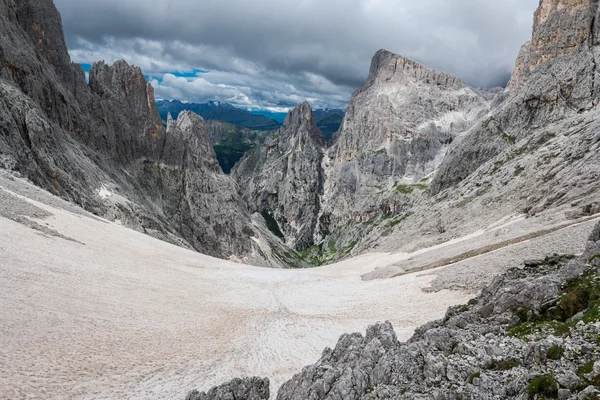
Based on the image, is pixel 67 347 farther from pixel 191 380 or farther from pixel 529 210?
pixel 529 210

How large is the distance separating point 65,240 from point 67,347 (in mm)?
23938

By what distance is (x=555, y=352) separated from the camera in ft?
33.7

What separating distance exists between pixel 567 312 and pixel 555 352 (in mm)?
3736

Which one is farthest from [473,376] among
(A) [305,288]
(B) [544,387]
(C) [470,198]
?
(C) [470,198]

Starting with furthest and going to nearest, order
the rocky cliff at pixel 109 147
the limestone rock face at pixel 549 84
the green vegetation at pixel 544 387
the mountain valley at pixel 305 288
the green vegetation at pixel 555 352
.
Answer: the limestone rock face at pixel 549 84, the rocky cliff at pixel 109 147, the mountain valley at pixel 305 288, the green vegetation at pixel 555 352, the green vegetation at pixel 544 387

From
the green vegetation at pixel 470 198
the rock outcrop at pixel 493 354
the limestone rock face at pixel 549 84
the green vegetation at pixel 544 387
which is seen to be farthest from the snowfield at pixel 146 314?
the limestone rock face at pixel 549 84

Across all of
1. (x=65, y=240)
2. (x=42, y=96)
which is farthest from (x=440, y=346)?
(x=42, y=96)

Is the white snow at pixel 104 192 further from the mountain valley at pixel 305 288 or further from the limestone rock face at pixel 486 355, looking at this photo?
the limestone rock face at pixel 486 355

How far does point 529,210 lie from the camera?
54562 mm

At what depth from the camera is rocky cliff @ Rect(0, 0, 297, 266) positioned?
75.7 metres

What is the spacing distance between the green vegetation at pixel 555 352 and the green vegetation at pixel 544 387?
1123 millimetres

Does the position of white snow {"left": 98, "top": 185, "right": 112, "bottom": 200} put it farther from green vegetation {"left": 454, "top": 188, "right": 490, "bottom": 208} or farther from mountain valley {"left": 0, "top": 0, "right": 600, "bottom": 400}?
green vegetation {"left": 454, "top": 188, "right": 490, "bottom": 208}

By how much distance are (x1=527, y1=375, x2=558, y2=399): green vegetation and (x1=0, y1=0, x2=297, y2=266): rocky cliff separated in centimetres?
7020

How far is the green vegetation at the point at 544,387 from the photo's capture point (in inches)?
353
